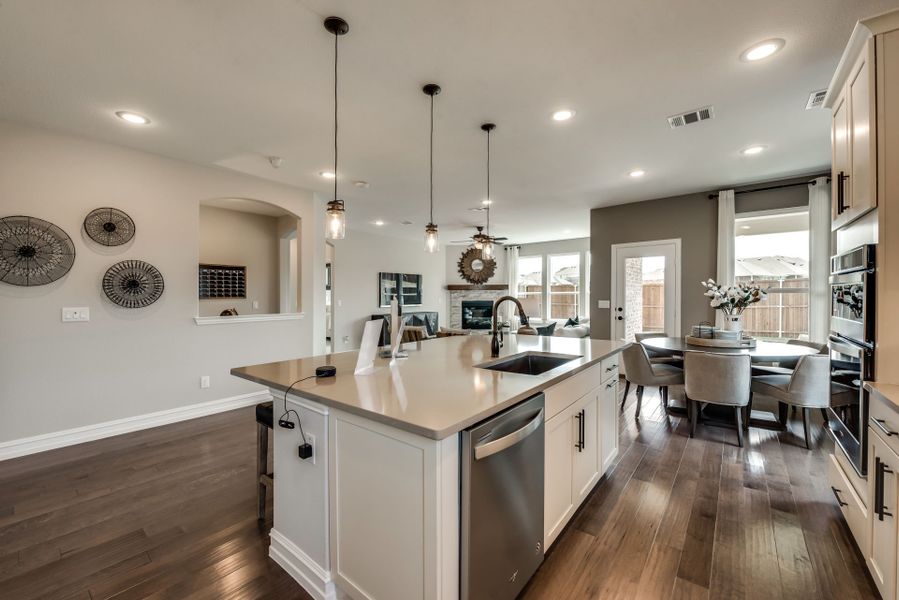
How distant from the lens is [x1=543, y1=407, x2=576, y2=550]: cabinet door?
5.66ft

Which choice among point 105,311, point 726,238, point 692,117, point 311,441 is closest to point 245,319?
point 105,311

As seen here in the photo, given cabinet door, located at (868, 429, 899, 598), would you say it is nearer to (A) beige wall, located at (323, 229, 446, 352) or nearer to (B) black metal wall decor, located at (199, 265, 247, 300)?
(B) black metal wall decor, located at (199, 265, 247, 300)

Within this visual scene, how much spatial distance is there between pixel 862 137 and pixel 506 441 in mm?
2082

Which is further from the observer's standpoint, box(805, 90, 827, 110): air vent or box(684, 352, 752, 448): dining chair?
box(684, 352, 752, 448): dining chair

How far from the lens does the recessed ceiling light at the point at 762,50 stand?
1979 mm

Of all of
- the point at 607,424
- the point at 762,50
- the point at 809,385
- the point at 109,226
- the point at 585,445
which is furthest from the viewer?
the point at 109,226

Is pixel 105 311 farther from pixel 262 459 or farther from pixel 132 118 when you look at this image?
pixel 262 459

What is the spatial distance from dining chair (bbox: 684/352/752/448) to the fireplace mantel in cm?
637

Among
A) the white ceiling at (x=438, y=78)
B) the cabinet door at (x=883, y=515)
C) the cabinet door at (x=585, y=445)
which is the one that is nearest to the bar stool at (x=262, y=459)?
the cabinet door at (x=585, y=445)

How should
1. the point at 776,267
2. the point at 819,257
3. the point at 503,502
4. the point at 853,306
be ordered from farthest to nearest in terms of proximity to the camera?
the point at 776,267
the point at 819,257
the point at 853,306
the point at 503,502

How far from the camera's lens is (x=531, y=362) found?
2564mm

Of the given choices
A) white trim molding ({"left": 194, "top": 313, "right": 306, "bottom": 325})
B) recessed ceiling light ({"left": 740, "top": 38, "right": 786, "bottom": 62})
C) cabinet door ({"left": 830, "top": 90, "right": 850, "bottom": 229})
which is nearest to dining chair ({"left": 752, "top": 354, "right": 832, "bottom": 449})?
cabinet door ({"left": 830, "top": 90, "right": 850, "bottom": 229})

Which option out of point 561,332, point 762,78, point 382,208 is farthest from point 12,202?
point 561,332

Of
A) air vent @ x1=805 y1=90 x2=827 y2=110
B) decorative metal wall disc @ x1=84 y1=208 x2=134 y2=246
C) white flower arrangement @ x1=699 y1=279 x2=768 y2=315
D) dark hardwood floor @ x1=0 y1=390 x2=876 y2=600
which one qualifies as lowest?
dark hardwood floor @ x1=0 y1=390 x2=876 y2=600
